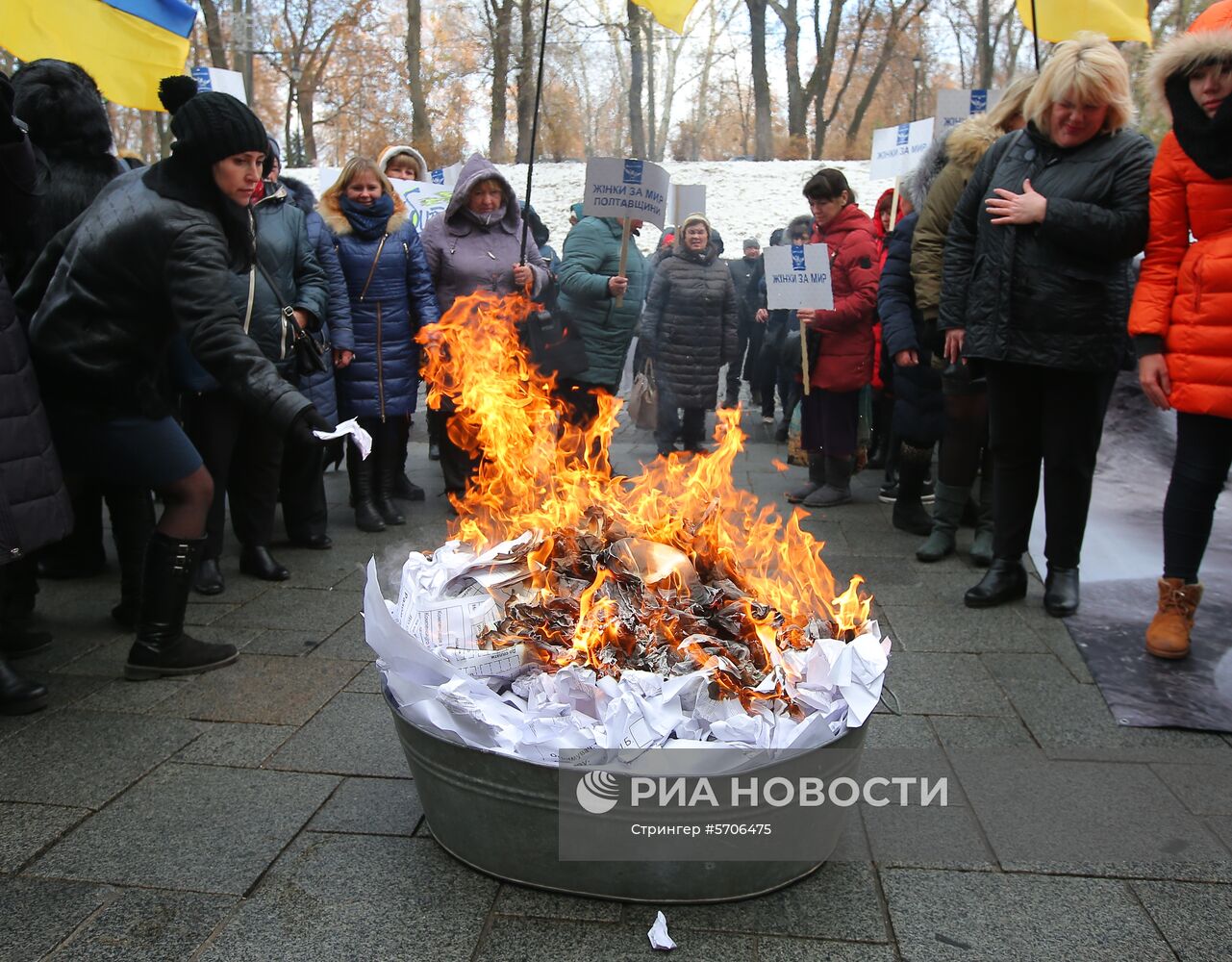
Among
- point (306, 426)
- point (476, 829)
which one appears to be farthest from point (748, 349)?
point (476, 829)

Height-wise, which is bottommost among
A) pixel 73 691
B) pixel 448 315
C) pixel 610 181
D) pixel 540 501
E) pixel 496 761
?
pixel 73 691

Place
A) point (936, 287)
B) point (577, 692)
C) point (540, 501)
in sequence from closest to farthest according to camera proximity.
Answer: point (577, 692) < point (540, 501) < point (936, 287)

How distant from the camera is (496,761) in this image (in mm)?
2516

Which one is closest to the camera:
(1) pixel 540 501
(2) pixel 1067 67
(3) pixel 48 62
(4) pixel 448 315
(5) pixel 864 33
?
(1) pixel 540 501

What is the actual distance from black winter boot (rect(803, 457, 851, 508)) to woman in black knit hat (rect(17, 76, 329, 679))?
4.35 m

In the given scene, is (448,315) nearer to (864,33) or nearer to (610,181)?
(610,181)

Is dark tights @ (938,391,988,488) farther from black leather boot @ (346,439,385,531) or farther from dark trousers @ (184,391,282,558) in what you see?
dark trousers @ (184,391,282,558)

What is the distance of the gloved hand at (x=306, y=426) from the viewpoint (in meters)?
3.28

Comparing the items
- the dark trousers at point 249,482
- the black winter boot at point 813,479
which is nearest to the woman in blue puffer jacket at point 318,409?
the dark trousers at point 249,482

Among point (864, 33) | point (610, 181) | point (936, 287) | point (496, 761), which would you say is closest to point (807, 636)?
point (496, 761)

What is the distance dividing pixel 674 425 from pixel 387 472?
9.38 ft

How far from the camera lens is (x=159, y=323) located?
3809 mm

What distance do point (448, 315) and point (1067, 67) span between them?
386 centimetres

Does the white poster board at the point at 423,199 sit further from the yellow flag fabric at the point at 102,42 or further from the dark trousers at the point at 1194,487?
the dark trousers at the point at 1194,487
